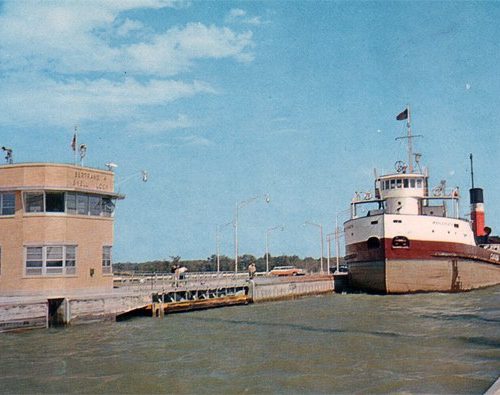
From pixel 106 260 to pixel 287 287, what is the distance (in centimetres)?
2024

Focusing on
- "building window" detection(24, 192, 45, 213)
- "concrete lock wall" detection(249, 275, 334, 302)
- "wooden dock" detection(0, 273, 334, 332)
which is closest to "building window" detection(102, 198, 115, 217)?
"building window" detection(24, 192, 45, 213)

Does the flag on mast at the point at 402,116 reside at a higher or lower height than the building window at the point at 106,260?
higher

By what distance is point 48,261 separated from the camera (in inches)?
1172

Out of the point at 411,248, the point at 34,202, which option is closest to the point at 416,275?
the point at 411,248

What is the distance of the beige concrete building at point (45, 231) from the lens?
2956cm

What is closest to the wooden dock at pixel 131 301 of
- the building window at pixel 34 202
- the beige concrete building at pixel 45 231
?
the beige concrete building at pixel 45 231

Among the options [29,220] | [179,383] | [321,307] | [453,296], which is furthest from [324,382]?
[453,296]

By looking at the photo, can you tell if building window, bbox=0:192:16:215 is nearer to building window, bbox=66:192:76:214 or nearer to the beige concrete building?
the beige concrete building

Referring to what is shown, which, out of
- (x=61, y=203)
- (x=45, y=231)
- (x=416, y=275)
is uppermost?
(x=61, y=203)

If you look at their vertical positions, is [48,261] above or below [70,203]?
below

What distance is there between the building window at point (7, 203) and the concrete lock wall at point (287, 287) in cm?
1860

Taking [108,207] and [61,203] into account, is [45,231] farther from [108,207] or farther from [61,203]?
[108,207]

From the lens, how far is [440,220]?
2008 inches

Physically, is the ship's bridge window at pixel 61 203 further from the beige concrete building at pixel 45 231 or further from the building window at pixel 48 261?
the building window at pixel 48 261
